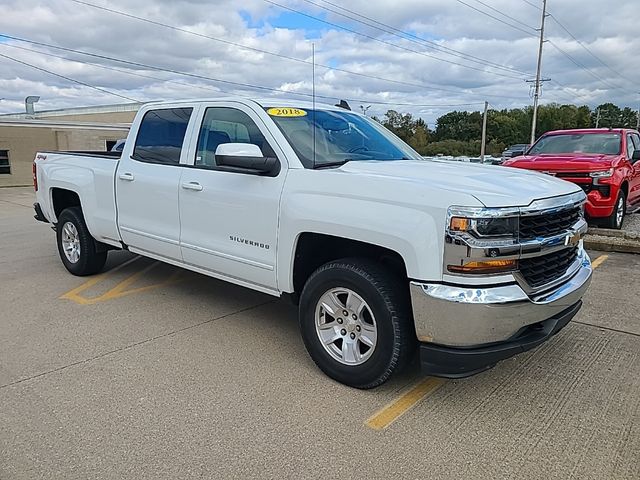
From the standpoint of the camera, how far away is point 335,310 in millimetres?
3553

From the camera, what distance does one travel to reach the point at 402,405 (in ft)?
11.0

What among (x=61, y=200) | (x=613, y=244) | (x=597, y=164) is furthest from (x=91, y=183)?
(x=597, y=164)

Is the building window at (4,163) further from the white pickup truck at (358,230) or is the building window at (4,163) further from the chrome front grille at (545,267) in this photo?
the chrome front grille at (545,267)

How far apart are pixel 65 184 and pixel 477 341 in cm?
513

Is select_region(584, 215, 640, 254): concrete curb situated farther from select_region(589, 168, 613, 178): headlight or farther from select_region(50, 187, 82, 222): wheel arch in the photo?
select_region(50, 187, 82, 222): wheel arch

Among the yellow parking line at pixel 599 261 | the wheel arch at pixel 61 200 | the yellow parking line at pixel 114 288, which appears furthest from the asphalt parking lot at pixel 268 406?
the yellow parking line at pixel 599 261

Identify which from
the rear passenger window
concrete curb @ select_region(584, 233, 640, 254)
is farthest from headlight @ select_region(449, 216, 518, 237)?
concrete curb @ select_region(584, 233, 640, 254)

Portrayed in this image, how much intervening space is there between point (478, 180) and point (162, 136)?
3.10 metres

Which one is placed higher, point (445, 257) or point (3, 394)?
point (445, 257)

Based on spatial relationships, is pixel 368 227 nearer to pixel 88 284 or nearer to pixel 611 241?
pixel 88 284

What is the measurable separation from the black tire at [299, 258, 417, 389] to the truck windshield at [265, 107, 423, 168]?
0.87 meters

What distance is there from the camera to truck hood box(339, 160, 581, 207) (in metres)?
3.02

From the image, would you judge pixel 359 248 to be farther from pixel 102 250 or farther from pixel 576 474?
pixel 102 250

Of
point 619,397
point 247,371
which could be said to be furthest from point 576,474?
point 247,371
